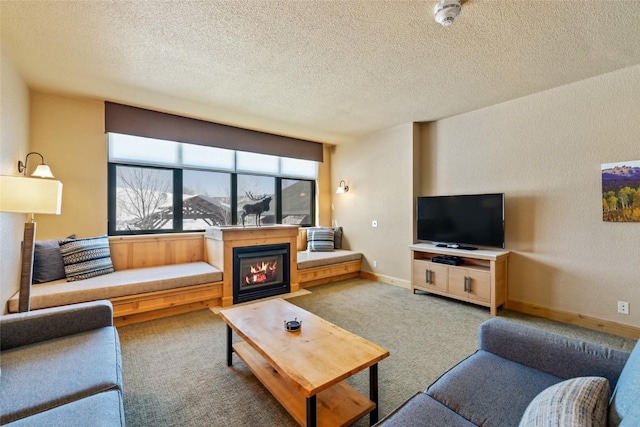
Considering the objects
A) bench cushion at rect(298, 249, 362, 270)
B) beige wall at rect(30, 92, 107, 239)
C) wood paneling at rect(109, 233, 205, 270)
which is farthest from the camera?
bench cushion at rect(298, 249, 362, 270)

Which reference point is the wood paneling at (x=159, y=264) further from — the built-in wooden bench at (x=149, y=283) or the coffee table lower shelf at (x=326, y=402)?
the coffee table lower shelf at (x=326, y=402)

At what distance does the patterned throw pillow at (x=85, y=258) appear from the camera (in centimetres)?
305

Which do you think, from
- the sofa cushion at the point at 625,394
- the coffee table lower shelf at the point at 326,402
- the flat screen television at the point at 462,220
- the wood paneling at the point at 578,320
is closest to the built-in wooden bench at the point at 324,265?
the flat screen television at the point at 462,220

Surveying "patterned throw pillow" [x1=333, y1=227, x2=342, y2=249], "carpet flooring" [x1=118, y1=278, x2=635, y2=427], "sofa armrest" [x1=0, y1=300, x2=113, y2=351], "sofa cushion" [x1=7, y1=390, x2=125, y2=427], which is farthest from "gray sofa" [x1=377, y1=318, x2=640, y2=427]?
"patterned throw pillow" [x1=333, y1=227, x2=342, y2=249]

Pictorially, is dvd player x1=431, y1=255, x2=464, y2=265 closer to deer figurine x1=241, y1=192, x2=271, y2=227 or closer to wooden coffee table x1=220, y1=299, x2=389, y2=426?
wooden coffee table x1=220, y1=299, x2=389, y2=426

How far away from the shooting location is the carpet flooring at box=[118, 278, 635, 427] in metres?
1.76

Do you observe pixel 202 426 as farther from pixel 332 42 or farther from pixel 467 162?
pixel 467 162

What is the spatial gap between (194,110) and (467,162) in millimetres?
3766

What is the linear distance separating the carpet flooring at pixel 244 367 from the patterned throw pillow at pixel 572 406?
105cm

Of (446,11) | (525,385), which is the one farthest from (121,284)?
(446,11)

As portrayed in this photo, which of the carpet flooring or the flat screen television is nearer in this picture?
the carpet flooring

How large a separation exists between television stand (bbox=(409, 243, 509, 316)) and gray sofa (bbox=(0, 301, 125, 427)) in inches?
139

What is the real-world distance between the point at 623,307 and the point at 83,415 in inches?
167

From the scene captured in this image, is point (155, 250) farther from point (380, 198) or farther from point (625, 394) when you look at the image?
point (625, 394)
